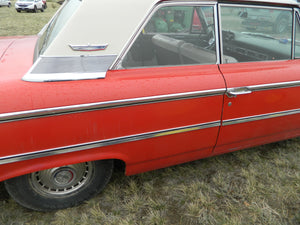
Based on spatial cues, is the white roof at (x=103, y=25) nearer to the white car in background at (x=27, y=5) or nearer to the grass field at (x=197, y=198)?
the grass field at (x=197, y=198)

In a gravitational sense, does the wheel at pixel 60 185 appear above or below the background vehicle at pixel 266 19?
below

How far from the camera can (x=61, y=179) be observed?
6.20ft

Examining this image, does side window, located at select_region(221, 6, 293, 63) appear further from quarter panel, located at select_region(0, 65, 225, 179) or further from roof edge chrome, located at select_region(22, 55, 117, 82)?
roof edge chrome, located at select_region(22, 55, 117, 82)

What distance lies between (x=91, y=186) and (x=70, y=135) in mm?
608

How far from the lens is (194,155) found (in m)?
2.19

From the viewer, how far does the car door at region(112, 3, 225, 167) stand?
1749 millimetres

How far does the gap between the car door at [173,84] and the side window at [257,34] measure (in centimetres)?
29

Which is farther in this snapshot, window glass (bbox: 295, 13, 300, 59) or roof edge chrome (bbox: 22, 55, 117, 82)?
window glass (bbox: 295, 13, 300, 59)

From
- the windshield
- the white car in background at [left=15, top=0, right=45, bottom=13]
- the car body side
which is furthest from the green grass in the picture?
the car body side

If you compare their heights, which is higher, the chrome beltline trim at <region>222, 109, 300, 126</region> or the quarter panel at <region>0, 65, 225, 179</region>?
the quarter panel at <region>0, 65, 225, 179</region>

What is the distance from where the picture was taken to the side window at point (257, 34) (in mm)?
2206

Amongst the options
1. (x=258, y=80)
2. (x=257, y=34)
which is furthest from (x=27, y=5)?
(x=258, y=80)

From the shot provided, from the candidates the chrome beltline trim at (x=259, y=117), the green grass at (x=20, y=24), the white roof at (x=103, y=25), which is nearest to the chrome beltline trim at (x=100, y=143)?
the chrome beltline trim at (x=259, y=117)

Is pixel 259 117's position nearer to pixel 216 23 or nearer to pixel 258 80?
pixel 258 80
